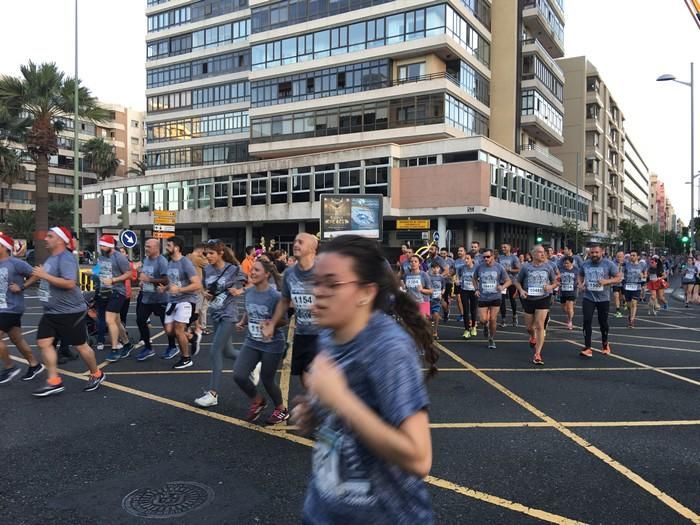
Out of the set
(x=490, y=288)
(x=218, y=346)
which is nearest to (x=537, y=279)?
(x=490, y=288)

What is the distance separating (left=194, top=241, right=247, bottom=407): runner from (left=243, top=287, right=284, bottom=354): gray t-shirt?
79 cm

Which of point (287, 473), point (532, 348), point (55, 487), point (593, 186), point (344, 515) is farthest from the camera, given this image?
point (593, 186)

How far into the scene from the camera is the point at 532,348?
9484 mm

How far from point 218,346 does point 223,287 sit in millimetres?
717

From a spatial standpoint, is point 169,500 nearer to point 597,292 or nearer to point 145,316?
point 145,316

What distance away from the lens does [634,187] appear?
104 meters

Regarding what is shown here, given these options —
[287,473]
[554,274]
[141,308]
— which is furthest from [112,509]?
[554,274]

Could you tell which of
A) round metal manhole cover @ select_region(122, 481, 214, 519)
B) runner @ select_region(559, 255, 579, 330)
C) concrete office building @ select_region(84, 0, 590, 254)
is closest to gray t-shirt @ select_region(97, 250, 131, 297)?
round metal manhole cover @ select_region(122, 481, 214, 519)

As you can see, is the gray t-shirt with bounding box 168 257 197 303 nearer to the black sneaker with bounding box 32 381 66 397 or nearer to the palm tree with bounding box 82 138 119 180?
the black sneaker with bounding box 32 381 66 397

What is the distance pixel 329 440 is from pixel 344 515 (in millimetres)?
237

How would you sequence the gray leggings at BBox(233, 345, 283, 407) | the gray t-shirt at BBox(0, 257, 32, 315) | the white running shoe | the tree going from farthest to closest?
1. the tree
2. the gray t-shirt at BBox(0, 257, 32, 315)
3. the white running shoe
4. the gray leggings at BBox(233, 345, 283, 407)

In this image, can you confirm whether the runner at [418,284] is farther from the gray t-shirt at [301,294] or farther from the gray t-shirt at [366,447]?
the gray t-shirt at [366,447]

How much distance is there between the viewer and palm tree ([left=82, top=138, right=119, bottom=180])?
5641 cm

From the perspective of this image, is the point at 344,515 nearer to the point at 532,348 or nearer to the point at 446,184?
the point at 532,348
